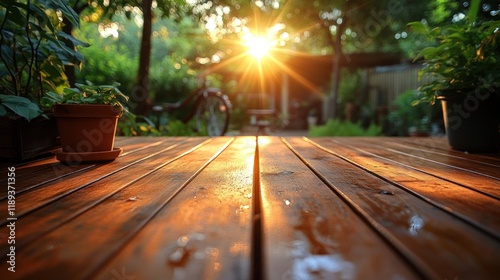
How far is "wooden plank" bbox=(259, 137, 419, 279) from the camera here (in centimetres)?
43

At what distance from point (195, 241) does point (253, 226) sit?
0.11m

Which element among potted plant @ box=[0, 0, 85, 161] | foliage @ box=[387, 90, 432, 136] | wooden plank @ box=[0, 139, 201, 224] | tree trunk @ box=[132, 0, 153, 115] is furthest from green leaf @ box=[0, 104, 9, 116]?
foliage @ box=[387, 90, 432, 136]

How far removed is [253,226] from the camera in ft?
1.95

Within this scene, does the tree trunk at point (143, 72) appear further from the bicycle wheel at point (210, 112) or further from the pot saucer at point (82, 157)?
the pot saucer at point (82, 157)

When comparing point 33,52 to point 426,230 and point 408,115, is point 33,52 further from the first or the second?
point 408,115

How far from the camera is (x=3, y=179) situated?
109 cm

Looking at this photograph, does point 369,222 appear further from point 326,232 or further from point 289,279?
point 289,279

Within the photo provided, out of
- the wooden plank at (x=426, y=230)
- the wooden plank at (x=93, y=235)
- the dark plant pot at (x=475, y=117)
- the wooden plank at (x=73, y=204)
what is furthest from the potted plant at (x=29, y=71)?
the dark plant pot at (x=475, y=117)

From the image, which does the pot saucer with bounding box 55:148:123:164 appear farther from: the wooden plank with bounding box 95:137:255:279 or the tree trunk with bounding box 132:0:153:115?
the tree trunk with bounding box 132:0:153:115

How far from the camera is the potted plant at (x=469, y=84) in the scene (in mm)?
1758

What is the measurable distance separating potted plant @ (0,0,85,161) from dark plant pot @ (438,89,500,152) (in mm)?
1956

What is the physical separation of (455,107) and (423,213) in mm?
1471

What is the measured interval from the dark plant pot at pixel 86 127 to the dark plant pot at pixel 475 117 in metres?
1.76

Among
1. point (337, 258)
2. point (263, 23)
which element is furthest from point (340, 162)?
point (263, 23)
